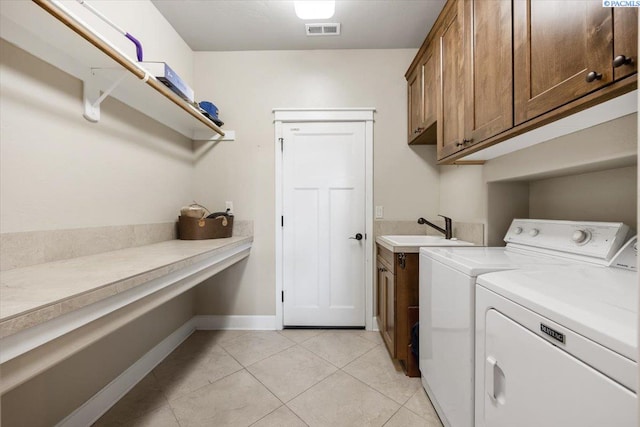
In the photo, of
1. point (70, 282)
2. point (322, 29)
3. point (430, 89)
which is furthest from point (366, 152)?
point (70, 282)

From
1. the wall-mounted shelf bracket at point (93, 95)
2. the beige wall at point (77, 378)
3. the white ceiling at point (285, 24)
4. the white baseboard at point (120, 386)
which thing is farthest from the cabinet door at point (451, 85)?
the white baseboard at point (120, 386)

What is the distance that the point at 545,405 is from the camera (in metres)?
0.61

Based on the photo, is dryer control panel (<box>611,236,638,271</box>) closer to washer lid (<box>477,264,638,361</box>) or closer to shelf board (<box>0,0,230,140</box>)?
washer lid (<box>477,264,638,361</box>)

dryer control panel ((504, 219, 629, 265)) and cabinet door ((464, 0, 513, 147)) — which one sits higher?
cabinet door ((464, 0, 513, 147))

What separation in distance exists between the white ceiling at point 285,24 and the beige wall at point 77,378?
2.33 m

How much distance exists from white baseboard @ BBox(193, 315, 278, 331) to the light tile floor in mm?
237

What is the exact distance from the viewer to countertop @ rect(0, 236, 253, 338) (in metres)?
0.60

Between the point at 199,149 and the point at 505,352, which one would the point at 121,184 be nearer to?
the point at 199,149

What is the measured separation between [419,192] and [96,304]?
7.74 feet

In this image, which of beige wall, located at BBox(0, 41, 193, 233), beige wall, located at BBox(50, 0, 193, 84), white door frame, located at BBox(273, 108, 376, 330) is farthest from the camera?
white door frame, located at BBox(273, 108, 376, 330)

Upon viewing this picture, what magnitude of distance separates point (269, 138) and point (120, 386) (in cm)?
212

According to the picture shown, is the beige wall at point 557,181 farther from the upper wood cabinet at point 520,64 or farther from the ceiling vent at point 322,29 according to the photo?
the ceiling vent at point 322,29

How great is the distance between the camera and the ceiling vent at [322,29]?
80.2 inches

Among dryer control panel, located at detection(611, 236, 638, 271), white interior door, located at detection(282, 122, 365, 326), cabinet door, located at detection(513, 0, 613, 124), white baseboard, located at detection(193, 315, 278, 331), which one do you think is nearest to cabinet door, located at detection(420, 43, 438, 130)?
white interior door, located at detection(282, 122, 365, 326)
